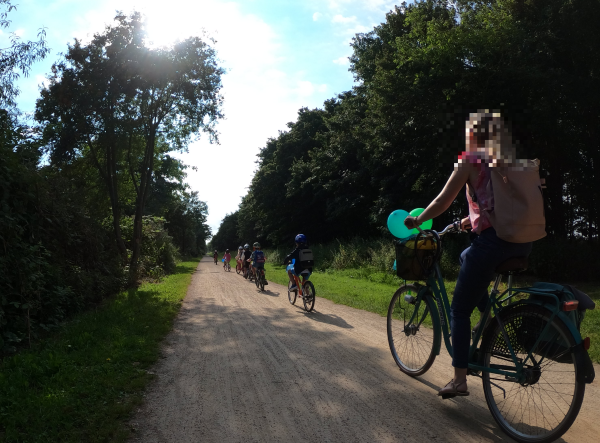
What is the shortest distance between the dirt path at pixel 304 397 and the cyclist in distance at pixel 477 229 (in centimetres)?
41

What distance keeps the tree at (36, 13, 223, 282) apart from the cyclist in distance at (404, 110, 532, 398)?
561 inches

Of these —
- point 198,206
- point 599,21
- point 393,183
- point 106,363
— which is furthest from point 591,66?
point 198,206

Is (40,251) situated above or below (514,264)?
below

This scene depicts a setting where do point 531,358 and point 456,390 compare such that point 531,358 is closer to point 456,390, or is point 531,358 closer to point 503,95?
point 456,390

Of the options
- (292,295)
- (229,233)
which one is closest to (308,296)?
(292,295)

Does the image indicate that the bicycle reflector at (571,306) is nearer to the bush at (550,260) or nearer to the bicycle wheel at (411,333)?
the bicycle wheel at (411,333)

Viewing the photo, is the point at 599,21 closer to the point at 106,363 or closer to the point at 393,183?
the point at 393,183

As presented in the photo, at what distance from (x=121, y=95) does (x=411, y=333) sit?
48.9 feet

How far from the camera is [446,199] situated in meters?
3.54

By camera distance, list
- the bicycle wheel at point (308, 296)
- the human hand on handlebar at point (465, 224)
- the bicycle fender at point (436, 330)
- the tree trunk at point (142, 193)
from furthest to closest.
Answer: the tree trunk at point (142, 193) < the bicycle wheel at point (308, 296) < the bicycle fender at point (436, 330) < the human hand on handlebar at point (465, 224)

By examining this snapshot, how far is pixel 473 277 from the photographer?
10.9ft

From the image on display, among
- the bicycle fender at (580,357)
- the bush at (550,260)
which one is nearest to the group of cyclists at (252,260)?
the bush at (550,260)

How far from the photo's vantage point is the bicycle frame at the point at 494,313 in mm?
2852

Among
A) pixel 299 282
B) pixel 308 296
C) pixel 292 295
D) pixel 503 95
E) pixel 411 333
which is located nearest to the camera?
pixel 411 333
